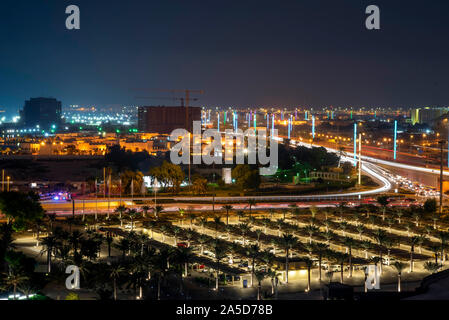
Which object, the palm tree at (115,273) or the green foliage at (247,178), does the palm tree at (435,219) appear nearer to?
the green foliage at (247,178)

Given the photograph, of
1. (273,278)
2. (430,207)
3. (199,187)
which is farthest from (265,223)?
(199,187)

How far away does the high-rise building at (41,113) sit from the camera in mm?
99312

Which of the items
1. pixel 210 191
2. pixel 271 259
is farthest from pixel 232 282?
pixel 210 191

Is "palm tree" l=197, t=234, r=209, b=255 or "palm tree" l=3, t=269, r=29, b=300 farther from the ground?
"palm tree" l=3, t=269, r=29, b=300

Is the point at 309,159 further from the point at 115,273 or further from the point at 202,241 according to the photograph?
the point at 115,273

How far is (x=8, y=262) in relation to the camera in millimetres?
12078

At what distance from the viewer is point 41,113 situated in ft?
328

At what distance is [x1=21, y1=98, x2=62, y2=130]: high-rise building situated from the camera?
9931 centimetres

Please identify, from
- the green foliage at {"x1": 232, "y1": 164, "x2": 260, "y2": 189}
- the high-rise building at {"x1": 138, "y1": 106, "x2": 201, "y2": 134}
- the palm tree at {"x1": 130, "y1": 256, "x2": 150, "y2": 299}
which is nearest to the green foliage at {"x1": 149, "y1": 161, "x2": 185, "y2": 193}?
the green foliage at {"x1": 232, "y1": 164, "x2": 260, "y2": 189}

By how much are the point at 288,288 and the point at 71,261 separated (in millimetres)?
5079

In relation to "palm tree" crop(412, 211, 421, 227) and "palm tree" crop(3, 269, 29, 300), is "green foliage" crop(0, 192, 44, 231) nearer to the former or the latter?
"palm tree" crop(3, 269, 29, 300)

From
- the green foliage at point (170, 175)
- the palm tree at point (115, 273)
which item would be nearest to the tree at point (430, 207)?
the green foliage at point (170, 175)

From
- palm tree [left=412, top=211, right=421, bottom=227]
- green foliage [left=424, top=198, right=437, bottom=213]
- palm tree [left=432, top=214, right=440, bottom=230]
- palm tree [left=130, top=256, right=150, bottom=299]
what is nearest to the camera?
palm tree [left=130, top=256, right=150, bottom=299]
